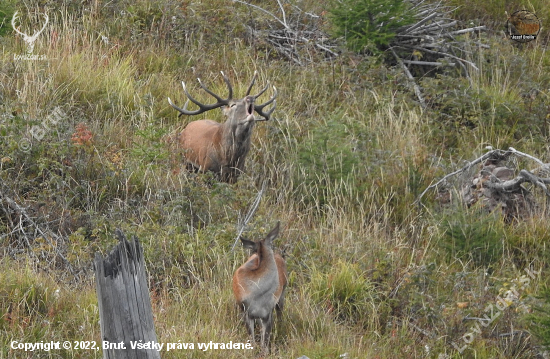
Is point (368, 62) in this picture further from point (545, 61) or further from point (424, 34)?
point (545, 61)

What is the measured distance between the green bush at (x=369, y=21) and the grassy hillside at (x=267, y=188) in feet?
1.01

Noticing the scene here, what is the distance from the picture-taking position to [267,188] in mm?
8844

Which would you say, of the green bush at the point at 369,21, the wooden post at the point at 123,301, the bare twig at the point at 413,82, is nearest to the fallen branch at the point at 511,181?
the bare twig at the point at 413,82

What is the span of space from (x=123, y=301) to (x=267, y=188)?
476 cm

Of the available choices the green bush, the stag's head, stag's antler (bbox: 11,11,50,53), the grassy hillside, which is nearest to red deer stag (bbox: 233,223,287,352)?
the grassy hillside

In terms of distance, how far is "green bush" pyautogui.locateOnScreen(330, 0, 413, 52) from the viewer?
37.5 feet

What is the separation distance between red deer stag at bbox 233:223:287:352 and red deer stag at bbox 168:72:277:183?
9.36 feet

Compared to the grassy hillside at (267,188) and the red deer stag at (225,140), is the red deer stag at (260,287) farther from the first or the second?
the red deer stag at (225,140)

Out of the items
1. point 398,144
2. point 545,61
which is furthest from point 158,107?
point 545,61

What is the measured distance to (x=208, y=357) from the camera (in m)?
5.52

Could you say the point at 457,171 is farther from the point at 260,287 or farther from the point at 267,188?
the point at 260,287

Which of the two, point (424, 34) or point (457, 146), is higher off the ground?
point (424, 34)

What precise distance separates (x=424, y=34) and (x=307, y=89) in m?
2.42

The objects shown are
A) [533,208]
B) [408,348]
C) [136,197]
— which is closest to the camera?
[408,348]
